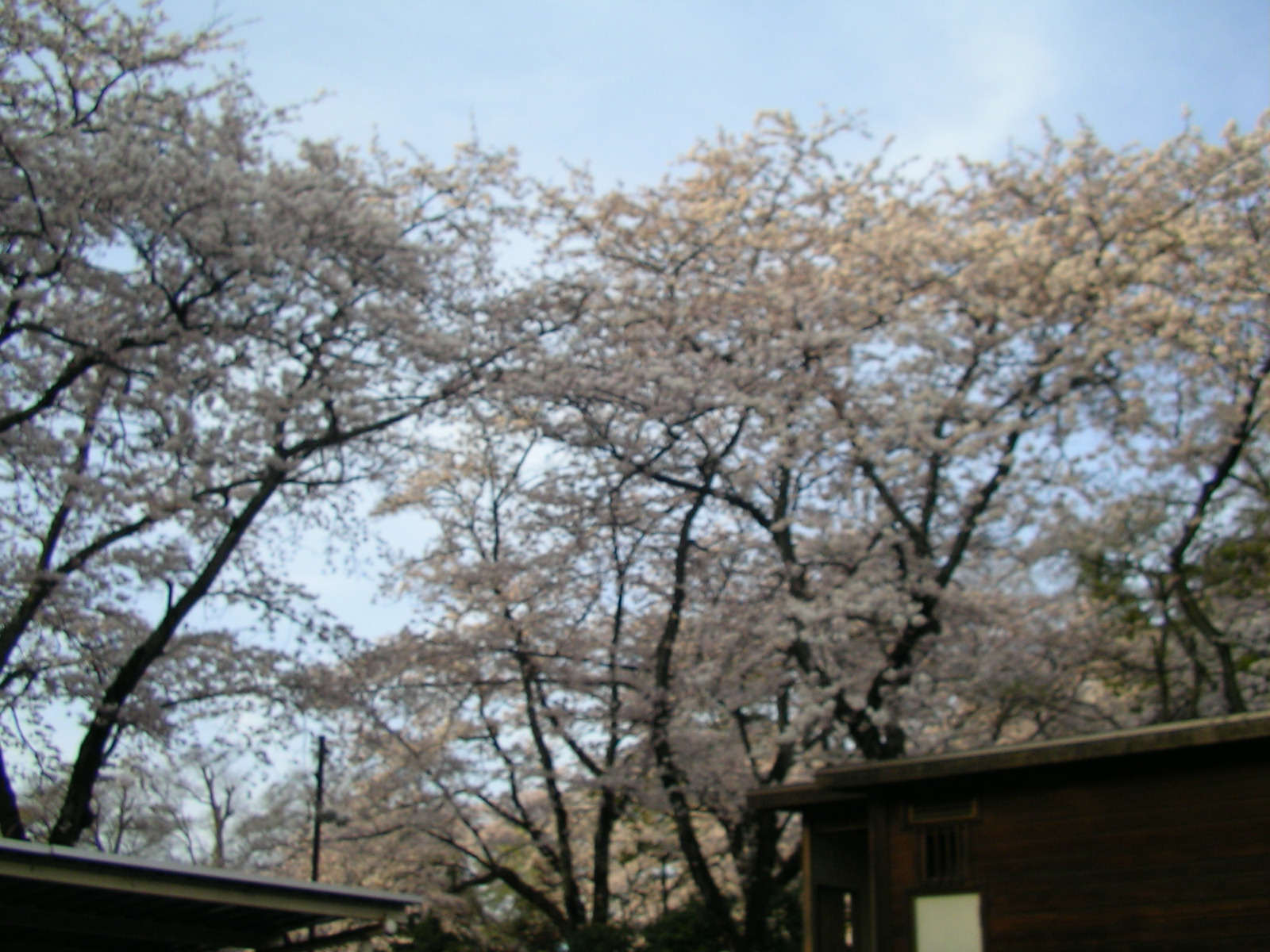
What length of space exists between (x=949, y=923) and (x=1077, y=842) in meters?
1.31

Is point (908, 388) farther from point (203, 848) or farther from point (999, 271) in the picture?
point (203, 848)

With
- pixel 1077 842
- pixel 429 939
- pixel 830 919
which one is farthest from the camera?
pixel 429 939

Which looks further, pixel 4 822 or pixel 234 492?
pixel 234 492

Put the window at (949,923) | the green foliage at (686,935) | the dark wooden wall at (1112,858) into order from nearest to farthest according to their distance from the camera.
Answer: the dark wooden wall at (1112,858) < the window at (949,923) < the green foliage at (686,935)

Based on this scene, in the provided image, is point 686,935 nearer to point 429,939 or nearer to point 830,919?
point 830,919

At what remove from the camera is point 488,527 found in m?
19.5

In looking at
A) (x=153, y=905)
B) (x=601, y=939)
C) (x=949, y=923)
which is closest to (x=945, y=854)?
(x=949, y=923)

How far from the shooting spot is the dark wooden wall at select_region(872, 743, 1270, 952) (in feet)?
25.2

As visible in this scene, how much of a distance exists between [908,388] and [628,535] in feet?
15.8

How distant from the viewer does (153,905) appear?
26.2 ft

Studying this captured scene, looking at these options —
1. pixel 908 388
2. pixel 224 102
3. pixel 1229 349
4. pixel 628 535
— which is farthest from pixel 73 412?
pixel 1229 349

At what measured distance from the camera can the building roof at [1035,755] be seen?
7574 millimetres

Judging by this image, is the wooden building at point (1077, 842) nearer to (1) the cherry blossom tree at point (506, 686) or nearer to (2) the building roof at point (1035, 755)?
(2) the building roof at point (1035, 755)

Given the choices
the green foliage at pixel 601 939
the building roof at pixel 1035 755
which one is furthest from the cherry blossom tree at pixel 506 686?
the building roof at pixel 1035 755
